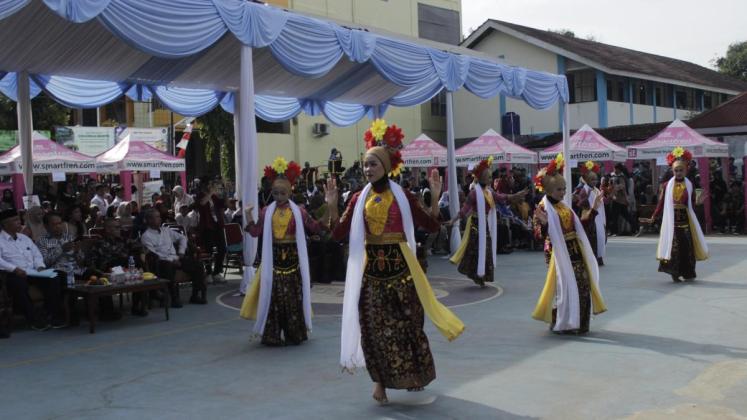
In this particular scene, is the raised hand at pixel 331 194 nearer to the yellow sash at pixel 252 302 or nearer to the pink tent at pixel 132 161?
the yellow sash at pixel 252 302

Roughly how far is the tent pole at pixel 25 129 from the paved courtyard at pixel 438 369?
12.9 feet

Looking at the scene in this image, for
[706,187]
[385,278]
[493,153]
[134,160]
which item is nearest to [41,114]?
[134,160]

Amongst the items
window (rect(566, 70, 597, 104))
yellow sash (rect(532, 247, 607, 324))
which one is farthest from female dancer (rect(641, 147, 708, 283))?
window (rect(566, 70, 597, 104))

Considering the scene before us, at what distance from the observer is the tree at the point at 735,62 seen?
4978 centimetres

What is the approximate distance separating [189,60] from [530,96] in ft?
25.4

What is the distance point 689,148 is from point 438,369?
609 inches

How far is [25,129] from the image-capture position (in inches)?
485

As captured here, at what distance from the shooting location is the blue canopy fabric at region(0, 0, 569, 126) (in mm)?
9594

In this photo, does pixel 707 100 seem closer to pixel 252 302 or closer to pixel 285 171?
pixel 285 171

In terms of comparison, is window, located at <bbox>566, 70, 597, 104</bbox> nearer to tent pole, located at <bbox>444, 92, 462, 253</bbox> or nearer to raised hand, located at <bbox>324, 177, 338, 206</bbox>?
tent pole, located at <bbox>444, 92, 462, 253</bbox>

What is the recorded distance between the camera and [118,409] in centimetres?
549

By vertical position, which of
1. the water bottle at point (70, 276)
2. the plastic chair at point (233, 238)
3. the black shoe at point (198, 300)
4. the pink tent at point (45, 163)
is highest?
the pink tent at point (45, 163)

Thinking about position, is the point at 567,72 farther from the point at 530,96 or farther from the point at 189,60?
the point at 189,60

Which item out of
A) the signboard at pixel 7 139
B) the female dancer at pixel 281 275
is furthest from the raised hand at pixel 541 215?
the signboard at pixel 7 139
